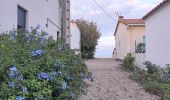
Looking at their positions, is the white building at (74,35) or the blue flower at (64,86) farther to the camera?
the white building at (74,35)

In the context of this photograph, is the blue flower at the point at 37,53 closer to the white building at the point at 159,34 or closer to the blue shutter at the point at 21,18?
the blue shutter at the point at 21,18

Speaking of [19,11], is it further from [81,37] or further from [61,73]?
[81,37]

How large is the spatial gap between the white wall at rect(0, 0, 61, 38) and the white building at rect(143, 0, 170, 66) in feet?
16.6

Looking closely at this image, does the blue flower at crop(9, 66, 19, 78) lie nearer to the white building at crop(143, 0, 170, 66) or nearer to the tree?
the white building at crop(143, 0, 170, 66)

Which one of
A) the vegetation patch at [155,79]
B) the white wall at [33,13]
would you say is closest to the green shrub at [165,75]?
the vegetation patch at [155,79]

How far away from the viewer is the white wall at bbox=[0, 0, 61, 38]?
1061cm

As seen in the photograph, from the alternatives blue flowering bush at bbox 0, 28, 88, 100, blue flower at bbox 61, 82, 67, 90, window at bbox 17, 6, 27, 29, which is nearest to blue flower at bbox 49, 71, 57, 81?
blue flowering bush at bbox 0, 28, 88, 100

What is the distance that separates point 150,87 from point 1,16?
7.05m

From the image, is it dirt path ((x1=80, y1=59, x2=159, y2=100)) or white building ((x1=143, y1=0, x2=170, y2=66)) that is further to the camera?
white building ((x1=143, y1=0, x2=170, y2=66))

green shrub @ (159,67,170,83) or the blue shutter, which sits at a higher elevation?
the blue shutter

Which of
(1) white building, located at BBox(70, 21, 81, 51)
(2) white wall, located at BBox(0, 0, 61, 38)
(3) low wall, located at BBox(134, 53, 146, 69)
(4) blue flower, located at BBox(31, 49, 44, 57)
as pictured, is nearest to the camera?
(4) blue flower, located at BBox(31, 49, 44, 57)

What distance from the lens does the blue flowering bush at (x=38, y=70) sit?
5164 millimetres

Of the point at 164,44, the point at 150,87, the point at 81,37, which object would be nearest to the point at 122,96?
the point at 150,87

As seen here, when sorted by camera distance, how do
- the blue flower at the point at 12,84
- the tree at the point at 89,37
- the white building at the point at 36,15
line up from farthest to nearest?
the tree at the point at 89,37 < the white building at the point at 36,15 < the blue flower at the point at 12,84
